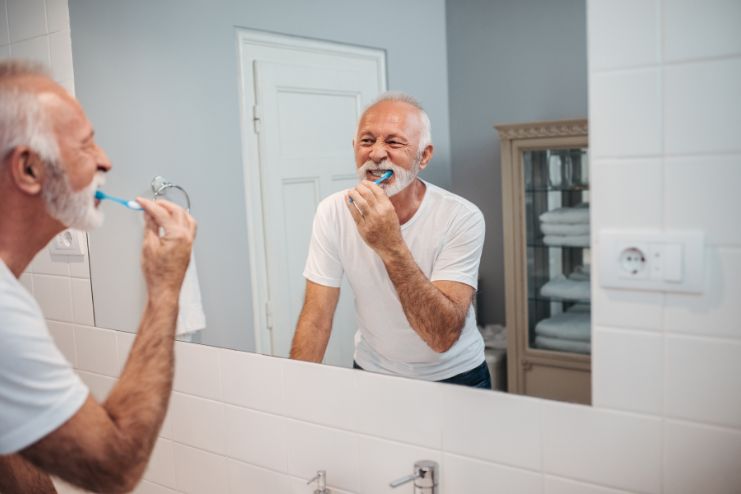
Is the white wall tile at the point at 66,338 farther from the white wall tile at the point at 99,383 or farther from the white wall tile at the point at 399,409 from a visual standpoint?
the white wall tile at the point at 399,409

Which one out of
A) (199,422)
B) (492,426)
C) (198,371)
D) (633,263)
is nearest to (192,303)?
(198,371)

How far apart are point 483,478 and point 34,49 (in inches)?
57.7

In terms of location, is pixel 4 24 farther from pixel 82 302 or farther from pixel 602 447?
pixel 602 447

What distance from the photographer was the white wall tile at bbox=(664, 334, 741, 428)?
36.6 inches

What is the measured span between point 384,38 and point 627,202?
504 millimetres

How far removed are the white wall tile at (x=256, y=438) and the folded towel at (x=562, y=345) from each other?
0.56m

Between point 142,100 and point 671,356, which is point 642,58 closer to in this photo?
point 671,356

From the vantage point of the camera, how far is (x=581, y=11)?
990 millimetres

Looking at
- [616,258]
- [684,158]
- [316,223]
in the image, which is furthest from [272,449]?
[684,158]

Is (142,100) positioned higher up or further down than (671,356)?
higher up

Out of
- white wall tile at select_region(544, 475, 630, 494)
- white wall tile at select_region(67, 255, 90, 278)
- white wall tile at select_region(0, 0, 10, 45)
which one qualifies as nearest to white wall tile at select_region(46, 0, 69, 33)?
white wall tile at select_region(0, 0, 10, 45)

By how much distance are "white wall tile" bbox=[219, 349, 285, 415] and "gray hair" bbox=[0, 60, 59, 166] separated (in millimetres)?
592

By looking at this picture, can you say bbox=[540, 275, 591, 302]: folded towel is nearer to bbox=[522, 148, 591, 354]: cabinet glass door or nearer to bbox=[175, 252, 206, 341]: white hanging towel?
bbox=[522, 148, 591, 354]: cabinet glass door

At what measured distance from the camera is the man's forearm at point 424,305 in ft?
3.78
